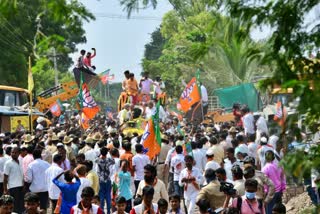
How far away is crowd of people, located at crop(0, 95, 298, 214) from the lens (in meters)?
11.9

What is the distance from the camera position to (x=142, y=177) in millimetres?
17328

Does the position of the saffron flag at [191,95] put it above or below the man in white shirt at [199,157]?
above

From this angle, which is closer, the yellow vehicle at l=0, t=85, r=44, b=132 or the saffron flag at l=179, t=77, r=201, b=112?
the saffron flag at l=179, t=77, r=201, b=112

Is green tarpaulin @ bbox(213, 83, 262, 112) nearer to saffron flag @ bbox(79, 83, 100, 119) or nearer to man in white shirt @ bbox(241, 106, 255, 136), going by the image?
saffron flag @ bbox(79, 83, 100, 119)

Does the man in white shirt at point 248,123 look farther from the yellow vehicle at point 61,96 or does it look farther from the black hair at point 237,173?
the yellow vehicle at point 61,96

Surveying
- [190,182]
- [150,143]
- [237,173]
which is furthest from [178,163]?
[237,173]

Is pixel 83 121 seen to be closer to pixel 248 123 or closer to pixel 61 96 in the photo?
pixel 248 123

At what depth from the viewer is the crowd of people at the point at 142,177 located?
11875 millimetres

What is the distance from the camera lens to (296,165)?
6203 mm

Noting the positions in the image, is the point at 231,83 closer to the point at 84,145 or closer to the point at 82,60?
the point at 82,60

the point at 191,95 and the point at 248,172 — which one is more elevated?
the point at 191,95

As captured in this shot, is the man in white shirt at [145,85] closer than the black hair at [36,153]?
No

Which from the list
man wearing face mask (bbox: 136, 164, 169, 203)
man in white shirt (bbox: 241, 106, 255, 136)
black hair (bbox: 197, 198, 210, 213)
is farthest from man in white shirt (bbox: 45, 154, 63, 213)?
man in white shirt (bbox: 241, 106, 255, 136)

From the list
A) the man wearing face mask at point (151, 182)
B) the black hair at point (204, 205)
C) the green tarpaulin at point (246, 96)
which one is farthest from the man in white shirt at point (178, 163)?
the green tarpaulin at point (246, 96)
